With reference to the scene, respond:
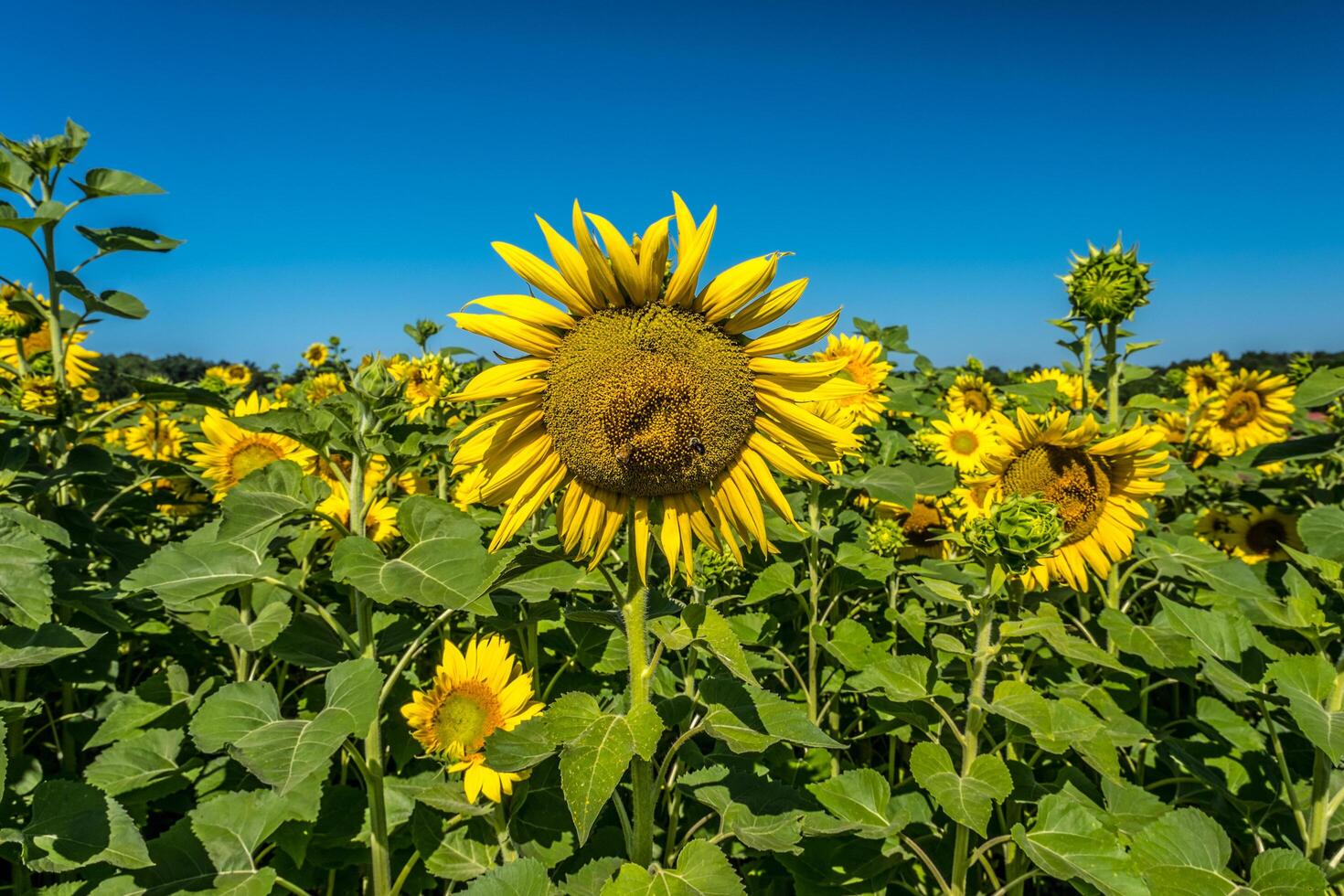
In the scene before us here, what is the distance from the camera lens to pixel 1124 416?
3.20m

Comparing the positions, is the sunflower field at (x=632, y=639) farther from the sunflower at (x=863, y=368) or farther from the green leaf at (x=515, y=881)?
the sunflower at (x=863, y=368)

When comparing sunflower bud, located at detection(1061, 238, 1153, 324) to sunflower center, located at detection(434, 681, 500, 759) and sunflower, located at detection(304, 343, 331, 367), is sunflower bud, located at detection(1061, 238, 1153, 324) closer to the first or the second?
sunflower center, located at detection(434, 681, 500, 759)

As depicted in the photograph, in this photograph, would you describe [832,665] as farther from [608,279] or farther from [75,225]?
[75,225]

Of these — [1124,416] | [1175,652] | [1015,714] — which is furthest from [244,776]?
[1124,416]

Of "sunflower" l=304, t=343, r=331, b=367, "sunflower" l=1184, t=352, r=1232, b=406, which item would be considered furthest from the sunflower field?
"sunflower" l=304, t=343, r=331, b=367

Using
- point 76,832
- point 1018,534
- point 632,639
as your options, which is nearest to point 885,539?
point 1018,534

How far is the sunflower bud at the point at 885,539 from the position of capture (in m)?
3.24

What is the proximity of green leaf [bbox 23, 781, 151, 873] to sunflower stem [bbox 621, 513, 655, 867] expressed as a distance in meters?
1.27

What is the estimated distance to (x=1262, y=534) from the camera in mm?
4711

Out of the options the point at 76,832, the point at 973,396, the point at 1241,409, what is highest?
the point at 973,396

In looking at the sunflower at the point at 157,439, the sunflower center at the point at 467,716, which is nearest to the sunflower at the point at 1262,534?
the sunflower center at the point at 467,716

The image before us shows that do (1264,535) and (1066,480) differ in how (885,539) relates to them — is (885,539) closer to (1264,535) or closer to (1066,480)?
(1066,480)

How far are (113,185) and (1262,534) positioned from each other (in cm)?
637

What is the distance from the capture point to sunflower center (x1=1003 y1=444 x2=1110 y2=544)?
2846mm
